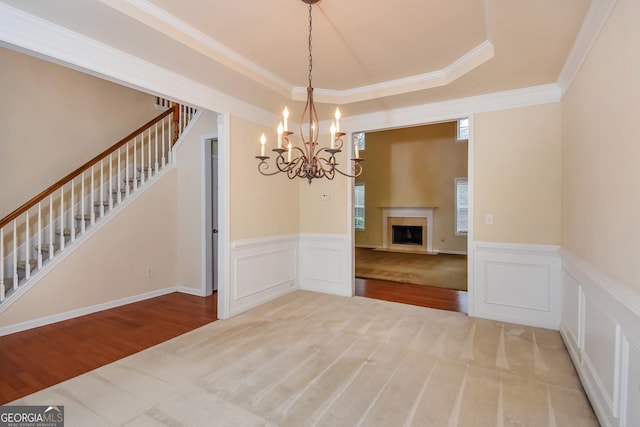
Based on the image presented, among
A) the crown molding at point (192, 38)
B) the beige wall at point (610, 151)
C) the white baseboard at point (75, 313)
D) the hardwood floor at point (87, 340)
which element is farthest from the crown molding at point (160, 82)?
the white baseboard at point (75, 313)

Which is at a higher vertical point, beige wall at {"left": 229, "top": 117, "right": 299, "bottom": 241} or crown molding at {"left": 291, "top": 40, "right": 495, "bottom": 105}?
crown molding at {"left": 291, "top": 40, "right": 495, "bottom": 105}

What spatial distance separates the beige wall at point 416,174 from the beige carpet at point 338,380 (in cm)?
580

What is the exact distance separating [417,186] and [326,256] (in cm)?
551

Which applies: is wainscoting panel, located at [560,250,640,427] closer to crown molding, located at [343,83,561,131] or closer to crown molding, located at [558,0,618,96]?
crown molding, located at [558,0,618,96]

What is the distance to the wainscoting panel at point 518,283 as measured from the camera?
3.33 m

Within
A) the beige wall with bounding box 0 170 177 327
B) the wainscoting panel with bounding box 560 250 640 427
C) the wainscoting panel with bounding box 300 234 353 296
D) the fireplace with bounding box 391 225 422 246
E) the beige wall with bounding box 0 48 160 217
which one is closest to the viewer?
the wainscoting panel with bounding box 560 250 640 427

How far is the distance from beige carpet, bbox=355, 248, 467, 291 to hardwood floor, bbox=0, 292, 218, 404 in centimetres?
338

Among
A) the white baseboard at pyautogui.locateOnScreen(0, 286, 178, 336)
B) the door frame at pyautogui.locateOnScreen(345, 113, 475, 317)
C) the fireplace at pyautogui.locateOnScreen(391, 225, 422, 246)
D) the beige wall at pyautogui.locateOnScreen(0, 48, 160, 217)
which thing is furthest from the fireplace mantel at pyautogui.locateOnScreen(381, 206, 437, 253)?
the beige wall at pyautogui.locateOnScreen(0, 48, 160, 217)

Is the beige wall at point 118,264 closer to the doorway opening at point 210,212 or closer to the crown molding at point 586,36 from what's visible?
the doorway opening at point 210,212

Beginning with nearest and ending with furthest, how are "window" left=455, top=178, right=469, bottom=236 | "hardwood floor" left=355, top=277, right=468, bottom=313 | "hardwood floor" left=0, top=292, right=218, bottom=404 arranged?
"hardwood floor" left=0, top=292, right=218, bottom=404 < "hardwood floor" left=355, top=277, right=468, bottom=313 < "window" left=455, top=178, right=469, bottom=236

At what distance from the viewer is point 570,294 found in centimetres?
280

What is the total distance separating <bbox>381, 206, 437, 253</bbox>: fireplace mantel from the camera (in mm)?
9039

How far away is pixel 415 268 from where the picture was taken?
6656mm

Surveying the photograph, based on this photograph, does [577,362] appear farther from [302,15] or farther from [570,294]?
[302,15]
